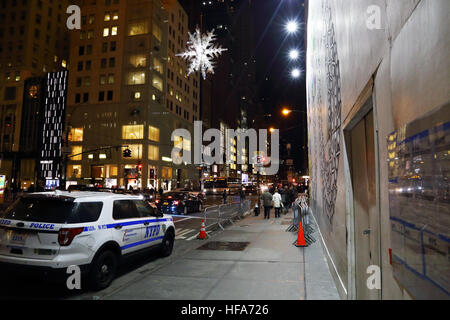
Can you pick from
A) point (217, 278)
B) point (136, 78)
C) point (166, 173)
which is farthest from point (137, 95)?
point (217, 278)

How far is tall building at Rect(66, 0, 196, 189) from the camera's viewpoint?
52.1m

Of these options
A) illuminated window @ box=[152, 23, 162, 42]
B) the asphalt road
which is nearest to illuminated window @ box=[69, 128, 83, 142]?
illuminated window @ box=[152, 23, 162, 42]

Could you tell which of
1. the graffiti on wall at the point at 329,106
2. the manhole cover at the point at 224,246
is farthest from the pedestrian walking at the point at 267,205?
the graffiti on wall at the point at 329,106

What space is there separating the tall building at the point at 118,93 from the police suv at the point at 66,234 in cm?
4526

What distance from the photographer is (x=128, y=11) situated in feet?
181

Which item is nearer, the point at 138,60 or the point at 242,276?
the point at 242,276

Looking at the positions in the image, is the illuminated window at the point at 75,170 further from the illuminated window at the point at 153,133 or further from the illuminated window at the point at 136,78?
the illuminated window at the point at 136,78

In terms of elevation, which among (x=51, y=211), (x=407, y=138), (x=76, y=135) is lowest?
(x=51, y=211)

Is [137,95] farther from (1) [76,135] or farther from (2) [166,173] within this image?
(2) [166,173]

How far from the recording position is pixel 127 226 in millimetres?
7105

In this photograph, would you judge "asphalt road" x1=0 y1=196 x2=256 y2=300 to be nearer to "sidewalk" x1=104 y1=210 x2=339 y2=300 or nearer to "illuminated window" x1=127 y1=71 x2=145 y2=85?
"sidewalk" x1=104 y1=210 x2=339 y2=300

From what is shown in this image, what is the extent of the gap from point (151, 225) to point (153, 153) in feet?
155

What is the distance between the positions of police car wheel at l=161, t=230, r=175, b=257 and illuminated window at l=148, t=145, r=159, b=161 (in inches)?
1761
